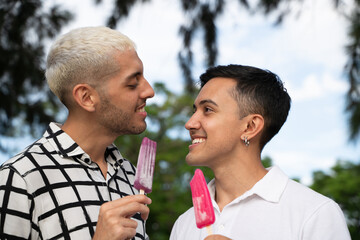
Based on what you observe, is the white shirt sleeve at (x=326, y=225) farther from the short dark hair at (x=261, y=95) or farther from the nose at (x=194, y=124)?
the nose at (x=194, y=124)

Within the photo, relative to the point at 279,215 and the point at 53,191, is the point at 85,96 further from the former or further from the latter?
the point at 279,215

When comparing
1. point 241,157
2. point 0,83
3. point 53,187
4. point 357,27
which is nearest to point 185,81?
point 357,27

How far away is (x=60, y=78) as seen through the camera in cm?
253

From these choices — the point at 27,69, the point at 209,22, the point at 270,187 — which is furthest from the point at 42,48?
the point at 270,187

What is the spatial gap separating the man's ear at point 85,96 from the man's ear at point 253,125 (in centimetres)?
83

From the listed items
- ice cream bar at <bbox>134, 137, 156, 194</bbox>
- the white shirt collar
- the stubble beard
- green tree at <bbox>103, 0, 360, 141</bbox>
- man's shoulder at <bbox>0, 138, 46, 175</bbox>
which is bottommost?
the white shirt collar

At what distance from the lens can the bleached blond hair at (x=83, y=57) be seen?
2.50 m

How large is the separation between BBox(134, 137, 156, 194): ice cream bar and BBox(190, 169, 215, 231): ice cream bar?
22cm

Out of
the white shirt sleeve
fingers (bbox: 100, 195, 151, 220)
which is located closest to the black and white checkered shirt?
fingers (bbox: 100, 195, 151, 220)

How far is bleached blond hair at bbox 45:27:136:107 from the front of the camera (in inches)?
98.3

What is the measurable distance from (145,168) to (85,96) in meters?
0.54

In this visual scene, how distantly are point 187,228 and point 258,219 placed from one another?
1.51 ft

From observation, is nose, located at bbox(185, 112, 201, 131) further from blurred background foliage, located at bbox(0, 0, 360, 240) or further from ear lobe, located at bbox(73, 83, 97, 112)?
blurred background foliage, located at bbox(0, 0, 360, 240)

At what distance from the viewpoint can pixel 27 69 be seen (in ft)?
22.4
